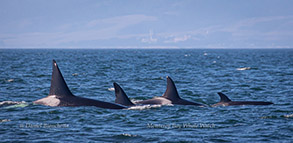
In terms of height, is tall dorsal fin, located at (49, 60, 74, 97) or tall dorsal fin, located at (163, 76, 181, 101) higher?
tall dorsal fin, located at (49, 60, 74, 97)

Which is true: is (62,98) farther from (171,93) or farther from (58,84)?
(171,93)

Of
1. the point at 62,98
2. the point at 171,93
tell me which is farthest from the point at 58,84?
the point at 171,93

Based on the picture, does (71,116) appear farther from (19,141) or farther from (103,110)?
(19,141)

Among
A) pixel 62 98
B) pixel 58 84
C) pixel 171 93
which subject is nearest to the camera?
pixel 58 84

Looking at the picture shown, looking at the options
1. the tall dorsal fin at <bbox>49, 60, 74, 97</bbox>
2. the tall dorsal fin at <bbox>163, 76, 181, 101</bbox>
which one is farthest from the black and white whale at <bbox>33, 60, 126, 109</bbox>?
the tall dorsal fin at <bbox>163, 76, 181, 101</bbox>

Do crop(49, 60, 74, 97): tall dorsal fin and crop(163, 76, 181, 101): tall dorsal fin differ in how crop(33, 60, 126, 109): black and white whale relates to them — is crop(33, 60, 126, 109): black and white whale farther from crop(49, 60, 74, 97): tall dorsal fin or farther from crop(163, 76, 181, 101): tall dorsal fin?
crop(163, 76, 181, 101): tall dorsal fin

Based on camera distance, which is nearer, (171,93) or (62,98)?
(62,98)

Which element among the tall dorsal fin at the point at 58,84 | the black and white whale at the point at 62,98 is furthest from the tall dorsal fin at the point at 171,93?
the tall dorsal fin at the point at 58,84

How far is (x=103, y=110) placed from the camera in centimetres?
1681

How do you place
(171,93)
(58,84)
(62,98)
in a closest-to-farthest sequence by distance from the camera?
(58,84)
(62,98)
(171,93)

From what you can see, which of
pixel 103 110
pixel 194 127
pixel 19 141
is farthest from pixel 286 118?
pixel 19 141

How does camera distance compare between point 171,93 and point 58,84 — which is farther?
point 171,93

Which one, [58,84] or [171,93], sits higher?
[58,84]

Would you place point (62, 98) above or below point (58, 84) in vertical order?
below
